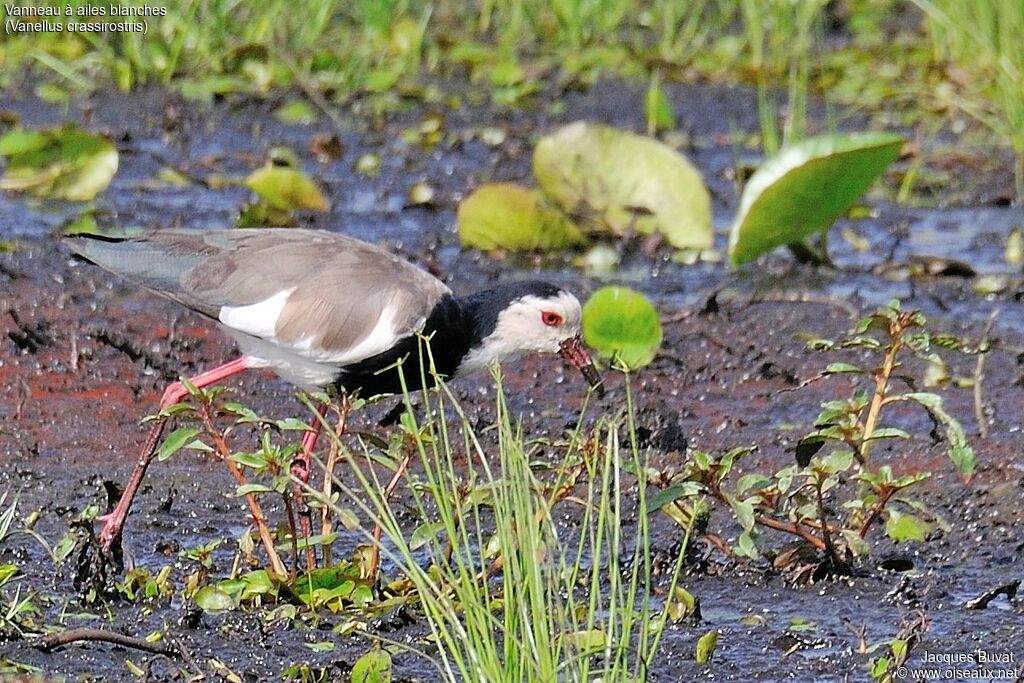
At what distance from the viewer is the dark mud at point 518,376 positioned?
384cm

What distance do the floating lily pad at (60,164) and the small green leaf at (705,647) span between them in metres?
4.45

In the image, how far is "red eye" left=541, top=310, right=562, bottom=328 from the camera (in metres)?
5.03

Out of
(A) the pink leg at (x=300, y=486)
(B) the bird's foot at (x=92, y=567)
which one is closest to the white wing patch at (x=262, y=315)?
(A) the pink leg at (x=300, y=486)

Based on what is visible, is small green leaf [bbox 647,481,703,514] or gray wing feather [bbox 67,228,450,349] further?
gray wing feather [bbox 67,228,450,349]

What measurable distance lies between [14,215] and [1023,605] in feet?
15.9

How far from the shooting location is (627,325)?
18.7 feet

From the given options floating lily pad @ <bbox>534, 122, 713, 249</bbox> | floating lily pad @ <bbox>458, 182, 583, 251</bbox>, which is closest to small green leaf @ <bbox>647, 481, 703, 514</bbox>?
floating lily pad @ <bbox>458, 182, 583, 251</bbox>

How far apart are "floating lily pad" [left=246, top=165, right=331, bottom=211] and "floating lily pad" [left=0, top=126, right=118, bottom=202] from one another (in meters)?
0.69

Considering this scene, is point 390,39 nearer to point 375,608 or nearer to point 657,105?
point 657,105

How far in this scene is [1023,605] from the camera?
4039 mm

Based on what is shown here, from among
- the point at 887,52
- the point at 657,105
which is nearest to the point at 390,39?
the point at 657,105

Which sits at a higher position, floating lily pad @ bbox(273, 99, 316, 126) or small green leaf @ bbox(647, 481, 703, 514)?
small green leaf @ bbox(647, 481, 703, 514)

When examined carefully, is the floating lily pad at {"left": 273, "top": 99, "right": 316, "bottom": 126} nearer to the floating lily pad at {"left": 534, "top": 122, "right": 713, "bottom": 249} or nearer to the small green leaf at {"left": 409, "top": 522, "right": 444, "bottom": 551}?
the floating lily pad at {"left": 534, "top": 122, "right": 713, "bottom": 249}

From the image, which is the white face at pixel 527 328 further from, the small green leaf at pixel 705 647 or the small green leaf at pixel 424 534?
the small green leaf at pixel 424 534
